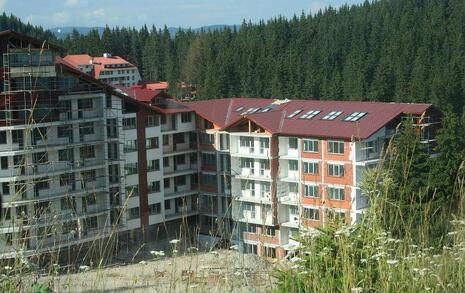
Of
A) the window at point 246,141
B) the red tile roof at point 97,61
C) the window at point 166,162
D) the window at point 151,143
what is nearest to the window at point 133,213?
the window at point 151,143

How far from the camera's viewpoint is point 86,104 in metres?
Result: 18.4

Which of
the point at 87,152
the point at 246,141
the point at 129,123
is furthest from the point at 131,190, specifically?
the point at 246,141

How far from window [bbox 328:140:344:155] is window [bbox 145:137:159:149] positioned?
4834 millimetres

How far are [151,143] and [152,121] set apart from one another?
60 centimetres

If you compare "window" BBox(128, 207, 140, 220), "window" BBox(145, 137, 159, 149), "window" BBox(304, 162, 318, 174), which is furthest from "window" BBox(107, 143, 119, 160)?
"window" BBox(304, 162, 318, 174)

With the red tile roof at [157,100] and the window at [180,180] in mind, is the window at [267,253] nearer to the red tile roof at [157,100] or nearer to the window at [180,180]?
the red tile roof at [157,100]

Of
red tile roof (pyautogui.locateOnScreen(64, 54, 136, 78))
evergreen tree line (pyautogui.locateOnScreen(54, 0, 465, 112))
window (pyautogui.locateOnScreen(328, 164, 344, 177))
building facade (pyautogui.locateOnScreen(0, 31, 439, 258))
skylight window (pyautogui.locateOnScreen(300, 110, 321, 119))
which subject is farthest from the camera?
red tile roof (pyautogui.locateOnScreen(64, 54, 136, 78))

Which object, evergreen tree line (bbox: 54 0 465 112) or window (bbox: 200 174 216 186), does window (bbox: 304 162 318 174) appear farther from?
evergreen tree line (bbox: 54 0 465 112)

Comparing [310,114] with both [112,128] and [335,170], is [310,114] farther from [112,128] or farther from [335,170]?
Result: [112,128]

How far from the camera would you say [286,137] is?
19609 millimetres

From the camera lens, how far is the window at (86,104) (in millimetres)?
18311

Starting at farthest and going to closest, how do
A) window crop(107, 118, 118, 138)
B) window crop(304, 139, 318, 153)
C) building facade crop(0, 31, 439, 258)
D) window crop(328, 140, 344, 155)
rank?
window crop(304, 139, 318, 153) < window crop(107, 118, 118, 138) < window crop(328, 140, 344, 155) < building facade crop(0, 31, 439, 258)

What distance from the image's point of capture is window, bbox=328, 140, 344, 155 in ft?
61.1

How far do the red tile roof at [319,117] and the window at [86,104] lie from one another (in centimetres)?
399
